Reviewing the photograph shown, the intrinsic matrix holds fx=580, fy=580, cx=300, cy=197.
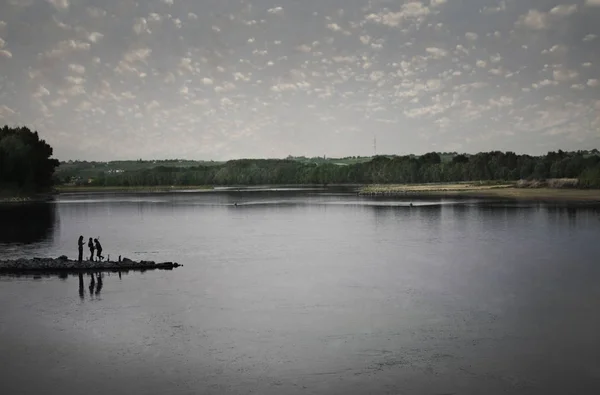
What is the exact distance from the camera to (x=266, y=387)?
19.5 m

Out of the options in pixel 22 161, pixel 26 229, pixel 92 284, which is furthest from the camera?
pixel 22 161

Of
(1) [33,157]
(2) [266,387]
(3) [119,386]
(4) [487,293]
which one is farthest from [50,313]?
(1) [33,157]

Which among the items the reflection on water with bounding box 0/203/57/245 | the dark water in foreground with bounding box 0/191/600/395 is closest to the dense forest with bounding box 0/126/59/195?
the reflection on water with bounding box 0/203/57/245

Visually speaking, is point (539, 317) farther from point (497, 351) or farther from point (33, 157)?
point (33, 157)

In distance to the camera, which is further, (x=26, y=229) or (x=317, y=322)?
(x=26, y=229)

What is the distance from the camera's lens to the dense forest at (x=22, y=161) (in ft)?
511

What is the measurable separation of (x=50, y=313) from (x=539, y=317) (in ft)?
80.1

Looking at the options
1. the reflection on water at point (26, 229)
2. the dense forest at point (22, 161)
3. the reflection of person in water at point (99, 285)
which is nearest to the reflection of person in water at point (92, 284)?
the reflection of person in water at point (99, 285)

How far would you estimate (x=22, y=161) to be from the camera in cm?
15925

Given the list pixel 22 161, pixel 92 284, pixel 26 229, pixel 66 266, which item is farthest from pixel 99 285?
pixel 22 161

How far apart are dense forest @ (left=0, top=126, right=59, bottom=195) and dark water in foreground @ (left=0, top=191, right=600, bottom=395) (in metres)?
112

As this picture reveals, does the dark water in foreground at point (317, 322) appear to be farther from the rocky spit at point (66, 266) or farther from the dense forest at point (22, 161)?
the dense forest at point (22, 161)

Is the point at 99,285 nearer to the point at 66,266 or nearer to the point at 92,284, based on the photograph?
the point at 92,284

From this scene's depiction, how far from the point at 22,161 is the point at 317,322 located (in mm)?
153274
